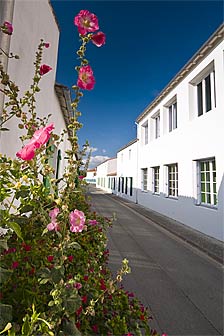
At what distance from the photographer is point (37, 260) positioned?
5.11ft

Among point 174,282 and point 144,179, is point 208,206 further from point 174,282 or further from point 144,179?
point 144,179

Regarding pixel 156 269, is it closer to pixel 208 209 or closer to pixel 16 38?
pixel 208 209

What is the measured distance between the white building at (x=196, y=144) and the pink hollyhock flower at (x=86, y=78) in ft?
20.8

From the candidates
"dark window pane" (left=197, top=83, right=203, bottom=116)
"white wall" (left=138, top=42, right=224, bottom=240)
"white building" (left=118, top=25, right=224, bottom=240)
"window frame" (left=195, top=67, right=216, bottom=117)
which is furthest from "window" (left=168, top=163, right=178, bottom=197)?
"window frame" (left=195, top=67, right=216, bottom=117)

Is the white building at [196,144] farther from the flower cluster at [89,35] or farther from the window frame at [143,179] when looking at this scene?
the flower cluster at [89,35]

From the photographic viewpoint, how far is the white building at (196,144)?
21.2ft

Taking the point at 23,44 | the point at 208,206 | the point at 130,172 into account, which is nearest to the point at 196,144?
the point at 208,206

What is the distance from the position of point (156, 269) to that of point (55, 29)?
680 centimetres

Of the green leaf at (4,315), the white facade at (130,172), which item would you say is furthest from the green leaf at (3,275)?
the white facade at (130,172)

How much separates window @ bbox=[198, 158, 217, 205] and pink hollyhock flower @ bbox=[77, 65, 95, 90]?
7121mm

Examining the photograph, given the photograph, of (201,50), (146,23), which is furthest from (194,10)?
(201,50)

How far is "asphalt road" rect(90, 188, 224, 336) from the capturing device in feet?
8.50

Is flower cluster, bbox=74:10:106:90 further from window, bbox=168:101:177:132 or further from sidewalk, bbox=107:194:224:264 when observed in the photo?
window, bbox=168:101:177:132

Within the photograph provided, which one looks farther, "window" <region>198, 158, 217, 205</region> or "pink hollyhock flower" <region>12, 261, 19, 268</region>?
"window" <region>198, 158, 217, 205</region>
